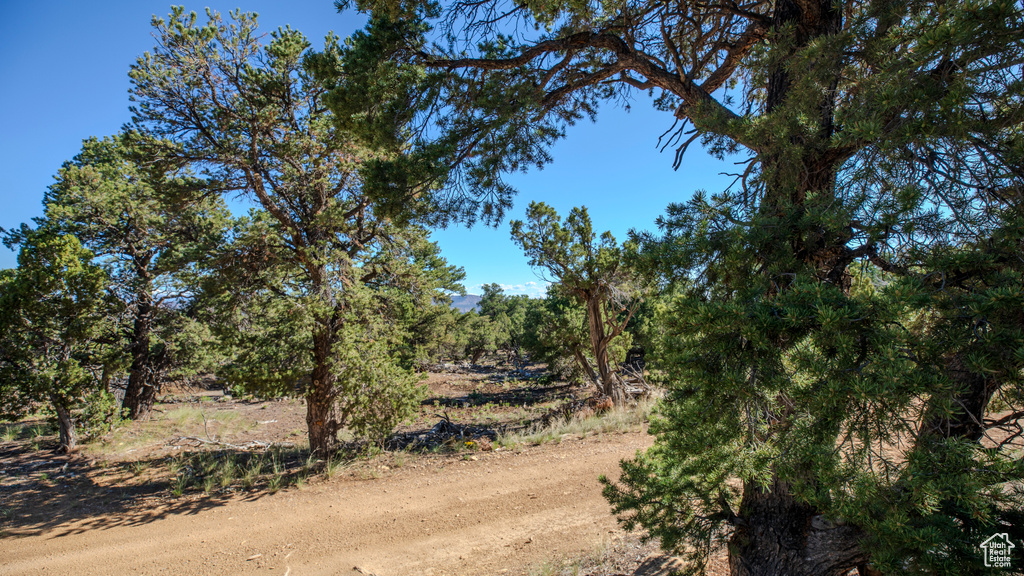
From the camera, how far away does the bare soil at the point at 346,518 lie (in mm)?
4441

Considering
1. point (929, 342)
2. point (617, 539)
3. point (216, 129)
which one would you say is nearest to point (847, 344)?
point (929, 342)

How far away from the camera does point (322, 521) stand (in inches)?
215

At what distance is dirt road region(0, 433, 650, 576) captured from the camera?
14.7 ft

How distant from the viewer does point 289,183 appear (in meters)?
7.61

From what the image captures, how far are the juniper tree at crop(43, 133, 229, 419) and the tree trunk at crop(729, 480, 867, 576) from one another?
1151cm

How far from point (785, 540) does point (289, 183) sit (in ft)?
28.1

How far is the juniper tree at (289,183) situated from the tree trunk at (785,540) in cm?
573

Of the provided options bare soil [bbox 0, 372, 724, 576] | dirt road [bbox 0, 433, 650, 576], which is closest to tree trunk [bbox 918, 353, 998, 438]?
bare soil [bbox 0, 372, 724, 576]

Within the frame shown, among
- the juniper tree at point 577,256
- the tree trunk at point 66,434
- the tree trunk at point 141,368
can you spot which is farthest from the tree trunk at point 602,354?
the tree trunk at point 66,434

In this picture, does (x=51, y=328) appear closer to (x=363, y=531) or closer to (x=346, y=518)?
(x=346, y=518)

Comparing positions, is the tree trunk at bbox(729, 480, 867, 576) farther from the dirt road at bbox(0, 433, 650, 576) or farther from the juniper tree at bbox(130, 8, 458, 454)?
the juniper tree at bbox(130, 8, 458, 454)

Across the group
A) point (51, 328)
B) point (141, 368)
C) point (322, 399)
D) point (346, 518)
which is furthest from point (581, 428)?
point (141, 368)

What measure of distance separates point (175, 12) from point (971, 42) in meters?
10.1

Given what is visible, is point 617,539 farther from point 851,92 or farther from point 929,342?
point 851,92
